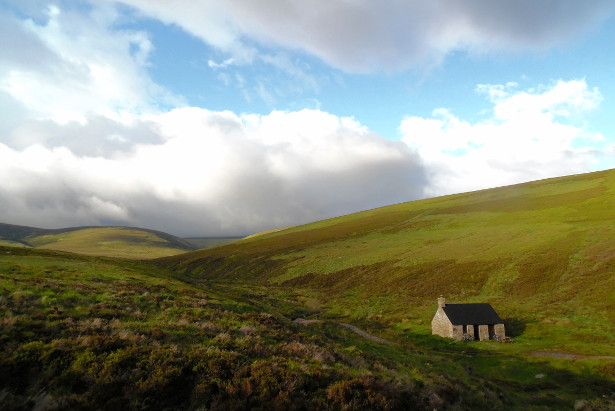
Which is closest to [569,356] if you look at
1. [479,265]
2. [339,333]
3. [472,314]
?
[472,314]

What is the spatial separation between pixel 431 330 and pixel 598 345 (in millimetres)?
18049

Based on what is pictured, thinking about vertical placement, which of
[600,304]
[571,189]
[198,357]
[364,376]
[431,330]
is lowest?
[431,330]

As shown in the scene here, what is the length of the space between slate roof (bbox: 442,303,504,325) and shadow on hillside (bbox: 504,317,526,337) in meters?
2.38

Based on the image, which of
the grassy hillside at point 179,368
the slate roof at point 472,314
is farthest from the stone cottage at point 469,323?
the grassy hillside at point 179,368

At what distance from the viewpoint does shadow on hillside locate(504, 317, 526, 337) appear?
4284cm

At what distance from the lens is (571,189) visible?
128500mm

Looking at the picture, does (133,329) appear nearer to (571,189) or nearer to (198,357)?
(198,357)

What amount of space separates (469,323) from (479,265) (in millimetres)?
32215

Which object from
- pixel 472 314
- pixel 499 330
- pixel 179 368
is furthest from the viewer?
pixel 472 314

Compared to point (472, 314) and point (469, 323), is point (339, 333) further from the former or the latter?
point (472, 314)

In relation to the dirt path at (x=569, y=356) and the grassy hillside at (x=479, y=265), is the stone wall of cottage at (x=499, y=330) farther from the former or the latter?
the dirt path at (x=569, y=356)

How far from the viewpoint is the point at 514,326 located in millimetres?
44531

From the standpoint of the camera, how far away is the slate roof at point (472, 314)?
42688 millimetres

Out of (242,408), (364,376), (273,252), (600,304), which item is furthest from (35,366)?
(273,252)
